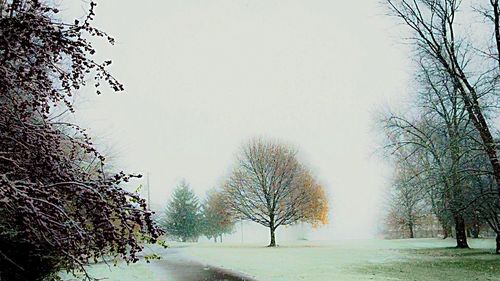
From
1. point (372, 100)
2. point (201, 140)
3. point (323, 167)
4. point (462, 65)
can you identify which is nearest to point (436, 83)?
point (462, 65)

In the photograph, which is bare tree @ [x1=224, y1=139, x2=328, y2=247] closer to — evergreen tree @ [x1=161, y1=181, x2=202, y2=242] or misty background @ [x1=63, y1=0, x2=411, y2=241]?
misty background @ [x1=63, y1=0, x2=411, y2=241]

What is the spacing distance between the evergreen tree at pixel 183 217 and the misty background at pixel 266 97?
2.77 m

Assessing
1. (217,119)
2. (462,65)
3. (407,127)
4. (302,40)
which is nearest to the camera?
(462,65)

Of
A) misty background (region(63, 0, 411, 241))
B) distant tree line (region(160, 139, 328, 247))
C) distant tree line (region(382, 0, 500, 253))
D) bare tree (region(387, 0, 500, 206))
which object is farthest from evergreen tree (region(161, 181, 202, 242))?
bare tree (region(387, 0, 500, 206))

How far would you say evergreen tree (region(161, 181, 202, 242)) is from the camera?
1811 inches

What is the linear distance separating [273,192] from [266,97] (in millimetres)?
18872

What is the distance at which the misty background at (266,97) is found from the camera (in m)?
24.1

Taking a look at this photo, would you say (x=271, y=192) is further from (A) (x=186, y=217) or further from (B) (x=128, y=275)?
(B) (x=128, y=275)

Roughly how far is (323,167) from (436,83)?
2125 cm

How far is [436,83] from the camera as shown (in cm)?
1662

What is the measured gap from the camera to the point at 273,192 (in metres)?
31.1

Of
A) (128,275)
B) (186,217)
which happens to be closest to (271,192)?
(186,217)

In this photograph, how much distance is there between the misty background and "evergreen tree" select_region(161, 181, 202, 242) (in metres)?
2.77

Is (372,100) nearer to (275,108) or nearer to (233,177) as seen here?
(233,177)
